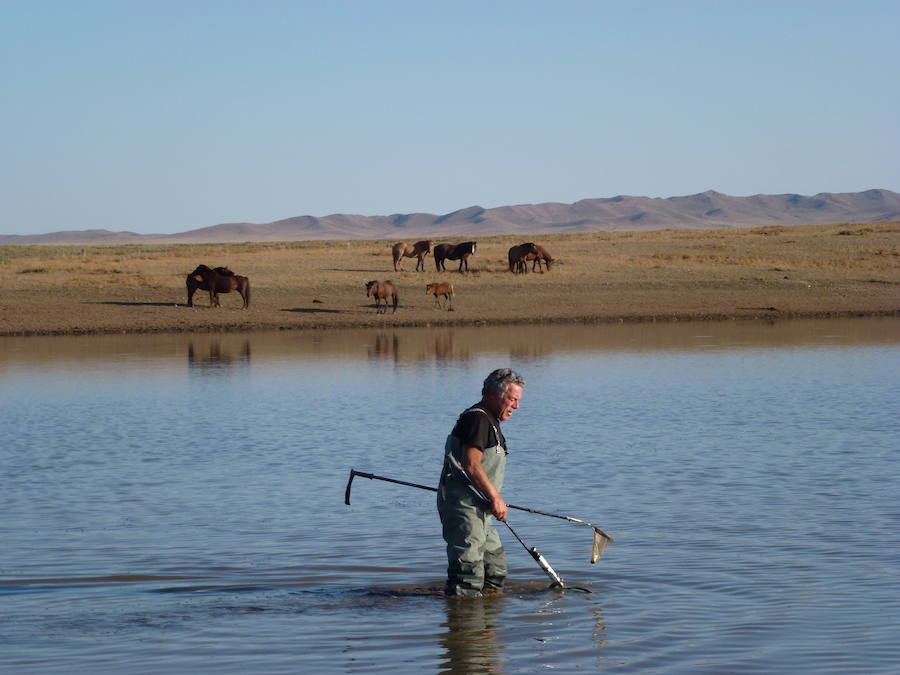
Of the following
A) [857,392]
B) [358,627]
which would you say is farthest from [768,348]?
[358,627]

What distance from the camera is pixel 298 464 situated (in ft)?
46.5

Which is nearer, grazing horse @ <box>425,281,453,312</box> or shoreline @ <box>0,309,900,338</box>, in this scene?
shoreline @ <box>0,309,900,338</box>

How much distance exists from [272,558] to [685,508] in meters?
3.66

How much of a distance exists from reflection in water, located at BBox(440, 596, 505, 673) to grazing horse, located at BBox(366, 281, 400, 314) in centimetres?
2690

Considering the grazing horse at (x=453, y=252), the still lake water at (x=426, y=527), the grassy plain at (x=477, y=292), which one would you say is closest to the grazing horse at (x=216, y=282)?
the grassy plain at (x=477, y=292)

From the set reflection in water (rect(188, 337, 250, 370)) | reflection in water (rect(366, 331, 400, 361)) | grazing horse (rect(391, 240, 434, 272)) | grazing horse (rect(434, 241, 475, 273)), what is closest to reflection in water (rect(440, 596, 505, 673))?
reflection in water (rect(188, 337, 250, 370))

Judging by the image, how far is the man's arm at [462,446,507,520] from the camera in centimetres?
765

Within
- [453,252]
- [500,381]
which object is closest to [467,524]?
[500,381]

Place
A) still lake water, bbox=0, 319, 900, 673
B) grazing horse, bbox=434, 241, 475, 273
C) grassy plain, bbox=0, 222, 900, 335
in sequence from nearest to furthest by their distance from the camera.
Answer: still lake water, bbox=0, 319, 900, 673 → grassy plain, bbox=0, 222, 900, 335 → grazing horse, bbox=434, 241, 475, 273

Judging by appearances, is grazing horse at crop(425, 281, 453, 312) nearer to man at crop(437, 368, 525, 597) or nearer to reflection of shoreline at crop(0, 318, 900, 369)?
reflection of shoreline at crop(0, 318, 900, 369)

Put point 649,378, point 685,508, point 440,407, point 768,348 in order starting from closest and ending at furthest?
point 685,508
point 440,407
point 649,378
point 768,348

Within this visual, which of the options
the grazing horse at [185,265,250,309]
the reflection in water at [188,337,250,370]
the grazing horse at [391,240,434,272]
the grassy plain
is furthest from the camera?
the grazing horse at [391,240,434,272]

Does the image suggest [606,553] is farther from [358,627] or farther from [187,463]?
[187,463]

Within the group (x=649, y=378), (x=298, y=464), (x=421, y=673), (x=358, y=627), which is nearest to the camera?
(x=421, y=673)
